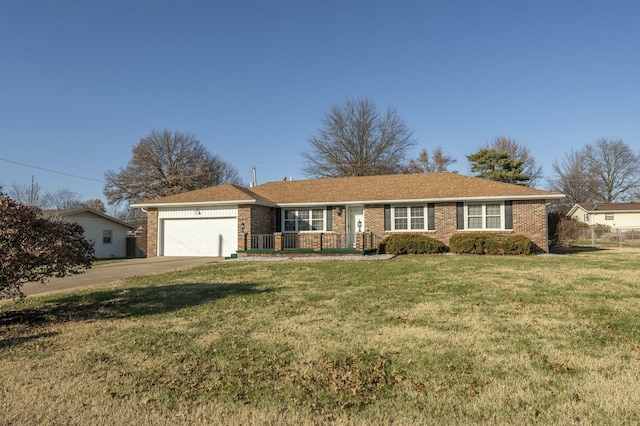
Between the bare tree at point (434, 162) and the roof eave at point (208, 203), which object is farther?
the bare tree at point (434, 162)

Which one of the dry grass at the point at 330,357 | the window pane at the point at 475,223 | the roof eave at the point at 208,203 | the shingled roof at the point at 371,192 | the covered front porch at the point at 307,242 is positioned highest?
the shingled roof at the point at 371,192

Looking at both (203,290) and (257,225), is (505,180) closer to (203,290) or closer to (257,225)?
(257,225)

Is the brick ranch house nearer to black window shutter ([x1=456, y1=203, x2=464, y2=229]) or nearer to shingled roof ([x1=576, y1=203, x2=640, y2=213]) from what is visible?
black window shutter ([x1=456, y1=203, x2=464, y2=229])

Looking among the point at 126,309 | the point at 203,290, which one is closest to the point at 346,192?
the point at 203,290

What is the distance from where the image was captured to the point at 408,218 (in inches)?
775

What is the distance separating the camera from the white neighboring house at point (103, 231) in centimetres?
2469

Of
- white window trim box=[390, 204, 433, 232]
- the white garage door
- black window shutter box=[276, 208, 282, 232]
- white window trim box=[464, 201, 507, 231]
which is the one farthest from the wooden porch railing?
white window trim box=[464, 201, 507, 231]

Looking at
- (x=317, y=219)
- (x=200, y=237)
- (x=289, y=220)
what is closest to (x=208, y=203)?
(x=200, y=237)

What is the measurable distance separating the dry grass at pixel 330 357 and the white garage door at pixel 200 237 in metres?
11.6

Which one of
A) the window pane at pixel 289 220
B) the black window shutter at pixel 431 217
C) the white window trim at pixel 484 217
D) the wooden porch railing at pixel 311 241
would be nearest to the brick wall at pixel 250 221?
the wooden porch railing at pixel 311 241

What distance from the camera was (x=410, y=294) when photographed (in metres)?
8.05

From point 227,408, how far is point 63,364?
93.9 inches

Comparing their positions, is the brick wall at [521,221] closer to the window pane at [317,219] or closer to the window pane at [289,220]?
the window pane at [317,219]

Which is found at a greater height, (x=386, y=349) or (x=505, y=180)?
(x=505, y=180)
